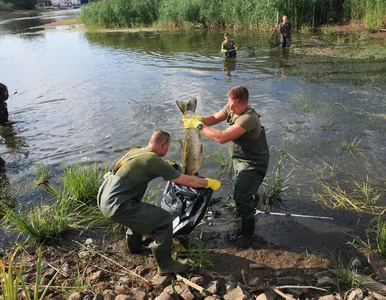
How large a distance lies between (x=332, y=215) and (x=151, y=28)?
1143 inches

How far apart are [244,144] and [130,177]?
1.53 m

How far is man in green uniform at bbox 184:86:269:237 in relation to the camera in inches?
152

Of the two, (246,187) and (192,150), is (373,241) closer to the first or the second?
(246,187)

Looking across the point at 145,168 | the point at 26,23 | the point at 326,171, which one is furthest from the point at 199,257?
the point at 26,23

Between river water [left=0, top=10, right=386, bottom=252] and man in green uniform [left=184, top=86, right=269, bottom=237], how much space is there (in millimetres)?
536

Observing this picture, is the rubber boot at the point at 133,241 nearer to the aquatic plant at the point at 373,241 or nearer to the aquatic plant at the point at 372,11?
the aquatic plant at the point at 373,241

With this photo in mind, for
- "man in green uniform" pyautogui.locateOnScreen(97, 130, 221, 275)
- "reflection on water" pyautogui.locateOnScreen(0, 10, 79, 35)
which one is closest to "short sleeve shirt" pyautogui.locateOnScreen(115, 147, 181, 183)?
"man in green uniform" pyautogui.locateOnScreen(97, 130, 221, 275)

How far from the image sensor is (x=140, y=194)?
352 centimetres

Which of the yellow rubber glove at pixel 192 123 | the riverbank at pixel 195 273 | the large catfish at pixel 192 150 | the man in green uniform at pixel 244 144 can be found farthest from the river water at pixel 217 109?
the yellow rubber glove at pixel 192 123

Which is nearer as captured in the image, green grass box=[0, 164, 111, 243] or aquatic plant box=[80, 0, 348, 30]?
green grass box=[0, 164, 111, 243]

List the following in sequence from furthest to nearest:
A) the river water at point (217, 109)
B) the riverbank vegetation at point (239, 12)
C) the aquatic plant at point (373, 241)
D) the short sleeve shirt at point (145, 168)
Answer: the riverbank vegetation at point (239, 12), the river water at point (217, 109), the aquatic plant at point (373, 241), the short sleeve shirt at point (145, 168)

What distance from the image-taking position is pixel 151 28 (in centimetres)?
3005

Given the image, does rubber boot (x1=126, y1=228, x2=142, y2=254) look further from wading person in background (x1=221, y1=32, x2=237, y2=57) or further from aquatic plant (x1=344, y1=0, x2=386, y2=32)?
aquatic plant (x1=344, y1=0, x2=386, y2=32)

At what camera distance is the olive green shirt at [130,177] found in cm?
333
